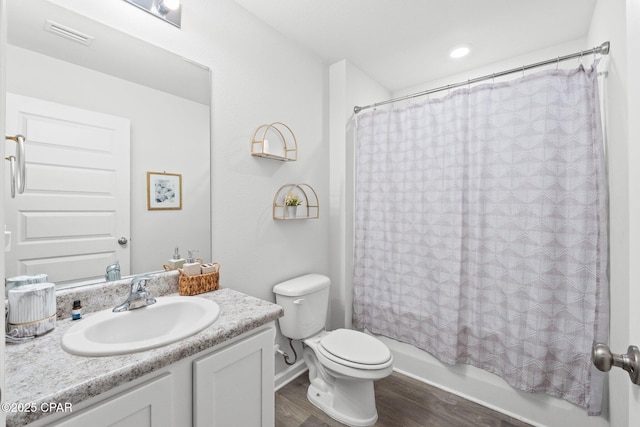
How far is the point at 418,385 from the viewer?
197 centimetres

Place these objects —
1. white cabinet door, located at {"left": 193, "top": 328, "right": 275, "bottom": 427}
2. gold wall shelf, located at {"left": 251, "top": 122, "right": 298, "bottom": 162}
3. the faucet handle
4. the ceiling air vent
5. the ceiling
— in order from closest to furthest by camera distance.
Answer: white cabinet door, located at {"left": 193, "top": 328, "right": 275, "bottom": 427}, the ceiling air vent, the faucet handle, the ceiling, gold wall shelf, located at {"left": 251, "top": 122, "right": 298, "bottom": 162}

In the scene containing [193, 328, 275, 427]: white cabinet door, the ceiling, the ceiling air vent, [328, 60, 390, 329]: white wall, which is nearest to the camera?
[193, 328, 275, 427]: white cabinet door

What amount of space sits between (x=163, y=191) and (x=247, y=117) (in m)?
0.68

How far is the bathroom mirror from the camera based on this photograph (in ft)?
3.29

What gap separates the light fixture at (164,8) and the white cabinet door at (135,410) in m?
1.55

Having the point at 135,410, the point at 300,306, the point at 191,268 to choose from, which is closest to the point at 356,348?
the point at 300,306

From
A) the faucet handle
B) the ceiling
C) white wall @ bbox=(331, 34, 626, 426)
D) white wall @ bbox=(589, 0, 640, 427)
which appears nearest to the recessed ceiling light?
the ceiling

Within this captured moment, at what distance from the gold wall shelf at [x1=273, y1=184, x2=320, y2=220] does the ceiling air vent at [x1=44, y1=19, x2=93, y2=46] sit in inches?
46.1

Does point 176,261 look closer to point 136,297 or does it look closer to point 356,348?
point 136,297

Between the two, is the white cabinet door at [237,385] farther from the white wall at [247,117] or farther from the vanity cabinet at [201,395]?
the white wall at [247,117]

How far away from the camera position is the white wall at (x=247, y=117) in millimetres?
1430

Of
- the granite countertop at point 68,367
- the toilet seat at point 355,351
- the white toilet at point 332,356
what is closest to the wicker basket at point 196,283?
the granite countertop at point 68,367

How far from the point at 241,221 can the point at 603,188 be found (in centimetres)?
193

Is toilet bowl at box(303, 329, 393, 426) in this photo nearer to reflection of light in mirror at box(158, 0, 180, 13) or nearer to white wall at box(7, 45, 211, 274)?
white wall at box(7, 45, 211, 274)
